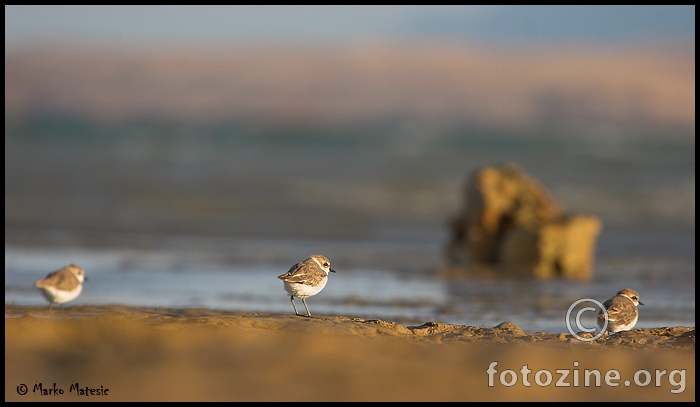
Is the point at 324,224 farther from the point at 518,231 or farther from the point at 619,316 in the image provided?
the point at 619,316

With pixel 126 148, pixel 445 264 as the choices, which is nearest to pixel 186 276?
pixel 445 264

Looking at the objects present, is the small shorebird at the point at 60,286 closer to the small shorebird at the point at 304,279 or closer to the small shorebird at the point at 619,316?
the small shorebird at the point at 304,279

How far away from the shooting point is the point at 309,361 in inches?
249

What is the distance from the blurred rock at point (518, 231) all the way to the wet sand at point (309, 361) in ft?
21.3

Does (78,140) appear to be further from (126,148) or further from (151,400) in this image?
(151,400)

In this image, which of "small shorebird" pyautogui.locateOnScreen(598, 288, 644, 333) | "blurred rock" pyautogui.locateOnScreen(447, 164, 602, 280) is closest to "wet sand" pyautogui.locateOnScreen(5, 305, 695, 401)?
"small shorebird" pyautogui.locateOnScreen(598, 288, 644, 333)

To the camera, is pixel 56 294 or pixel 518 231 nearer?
pixel 56 294

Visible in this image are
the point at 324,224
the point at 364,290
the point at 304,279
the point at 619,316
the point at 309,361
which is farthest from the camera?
the point at 324,224

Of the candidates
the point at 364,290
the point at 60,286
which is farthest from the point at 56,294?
the point at 364,290

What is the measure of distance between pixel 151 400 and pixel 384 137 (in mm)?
54921

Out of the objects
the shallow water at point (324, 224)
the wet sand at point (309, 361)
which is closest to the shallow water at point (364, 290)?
the shallow water at point (324, 224)

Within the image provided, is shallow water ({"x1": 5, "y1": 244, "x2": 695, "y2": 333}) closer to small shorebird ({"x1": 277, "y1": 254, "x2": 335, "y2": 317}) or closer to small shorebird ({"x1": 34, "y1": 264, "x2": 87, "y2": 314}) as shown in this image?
small shorebird ({"x1": 277, "y1": 254, "x2": 335, "y2": 317})

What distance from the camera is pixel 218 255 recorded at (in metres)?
16.2

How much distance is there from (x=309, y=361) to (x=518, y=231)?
368 inches
